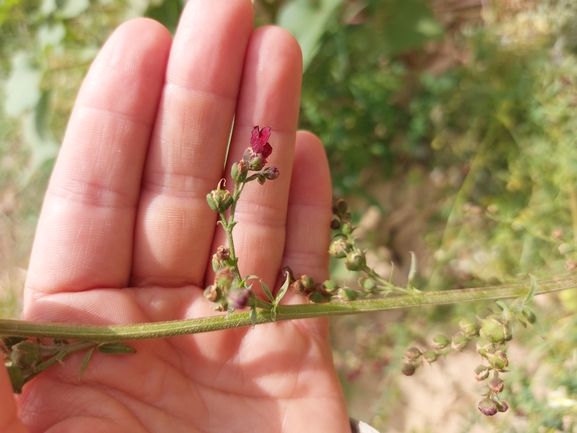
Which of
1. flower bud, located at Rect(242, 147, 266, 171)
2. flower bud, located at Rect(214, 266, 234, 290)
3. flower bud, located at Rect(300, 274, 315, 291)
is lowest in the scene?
flower bud, located at Rect(300, 274, 315, 291)

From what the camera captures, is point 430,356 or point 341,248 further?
point 341,248

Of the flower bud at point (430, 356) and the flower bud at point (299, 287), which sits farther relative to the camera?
the flower bud at point (299, 287)

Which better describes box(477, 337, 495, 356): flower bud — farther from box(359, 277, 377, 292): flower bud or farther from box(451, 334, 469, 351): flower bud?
box(359, 277, 377, 292): flower bud

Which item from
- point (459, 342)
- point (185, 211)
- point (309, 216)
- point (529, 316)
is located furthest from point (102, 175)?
point (529, 316)

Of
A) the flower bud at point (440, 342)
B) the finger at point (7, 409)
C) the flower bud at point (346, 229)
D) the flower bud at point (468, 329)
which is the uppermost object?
the flower bud at point (346, 229)

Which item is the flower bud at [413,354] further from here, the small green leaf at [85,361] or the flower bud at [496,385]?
the small green leaf at [85,361]

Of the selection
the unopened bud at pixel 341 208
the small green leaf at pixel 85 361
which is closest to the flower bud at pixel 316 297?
the unopened bud at pixel 341 208

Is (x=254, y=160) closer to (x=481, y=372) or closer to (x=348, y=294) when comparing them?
(x=348, y=294)

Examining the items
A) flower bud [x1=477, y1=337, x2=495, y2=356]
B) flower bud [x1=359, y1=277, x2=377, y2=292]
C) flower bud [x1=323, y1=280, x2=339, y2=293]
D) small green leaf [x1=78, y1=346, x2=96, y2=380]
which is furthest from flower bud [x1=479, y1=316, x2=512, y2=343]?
small green leaf [x1=78, y1=346, x2=96, y2=380]
